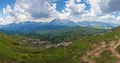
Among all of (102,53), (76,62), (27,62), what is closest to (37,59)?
(27,62)

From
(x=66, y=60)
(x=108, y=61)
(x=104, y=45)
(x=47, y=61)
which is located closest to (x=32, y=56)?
(x=47, y=61)

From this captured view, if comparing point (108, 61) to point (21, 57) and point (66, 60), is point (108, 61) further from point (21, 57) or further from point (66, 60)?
point (21, 57)

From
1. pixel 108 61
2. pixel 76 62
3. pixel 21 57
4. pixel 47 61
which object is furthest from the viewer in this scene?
pixel 21 57

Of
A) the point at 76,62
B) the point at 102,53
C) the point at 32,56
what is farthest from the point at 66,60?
the point at 32,56

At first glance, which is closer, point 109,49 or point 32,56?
point 109,49

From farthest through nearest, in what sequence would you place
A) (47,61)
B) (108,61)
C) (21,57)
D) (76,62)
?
(21,57) → (47,61) → (76,62) → (108,61)

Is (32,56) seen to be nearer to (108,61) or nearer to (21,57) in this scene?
(21,57)

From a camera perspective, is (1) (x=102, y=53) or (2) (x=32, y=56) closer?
(1) (x=102, y=53)
